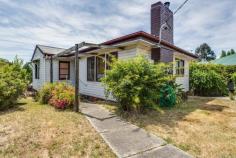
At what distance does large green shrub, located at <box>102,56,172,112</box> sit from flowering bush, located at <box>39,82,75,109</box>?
1.93 meters

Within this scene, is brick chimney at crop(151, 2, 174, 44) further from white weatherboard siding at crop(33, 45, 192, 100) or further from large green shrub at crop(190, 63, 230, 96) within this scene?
large green shrub at crop(190, 63, 230, 96)

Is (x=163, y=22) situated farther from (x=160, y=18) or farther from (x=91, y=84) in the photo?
(x=91, y=84)

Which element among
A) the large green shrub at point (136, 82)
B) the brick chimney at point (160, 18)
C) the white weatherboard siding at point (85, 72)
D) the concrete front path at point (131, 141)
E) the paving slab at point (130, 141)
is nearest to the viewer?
the concrete front path at point (131, 141)

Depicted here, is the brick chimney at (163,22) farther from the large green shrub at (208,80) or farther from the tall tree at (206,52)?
the tall tree at (206,52)

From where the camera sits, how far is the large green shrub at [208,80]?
39.0 ft

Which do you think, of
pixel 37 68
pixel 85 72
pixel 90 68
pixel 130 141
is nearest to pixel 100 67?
pixel 90 68

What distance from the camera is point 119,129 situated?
4.48 m

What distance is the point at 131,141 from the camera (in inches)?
145

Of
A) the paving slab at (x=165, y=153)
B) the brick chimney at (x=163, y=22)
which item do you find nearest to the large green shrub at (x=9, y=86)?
the paving slab at (x=165, y=153)

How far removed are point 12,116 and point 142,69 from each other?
4957mm

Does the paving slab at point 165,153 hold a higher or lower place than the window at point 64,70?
lower

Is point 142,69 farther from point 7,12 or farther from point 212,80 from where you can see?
point 212,80

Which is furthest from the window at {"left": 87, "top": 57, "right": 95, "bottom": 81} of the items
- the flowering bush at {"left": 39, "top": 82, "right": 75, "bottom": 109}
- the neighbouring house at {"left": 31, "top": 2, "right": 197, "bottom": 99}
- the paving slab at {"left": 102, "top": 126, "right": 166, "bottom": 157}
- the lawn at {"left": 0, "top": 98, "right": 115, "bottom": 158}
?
the paving slab at {"left": 102, "top": 126, "right": 166, "bottom": 157}

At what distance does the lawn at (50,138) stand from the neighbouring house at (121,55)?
374 cm
